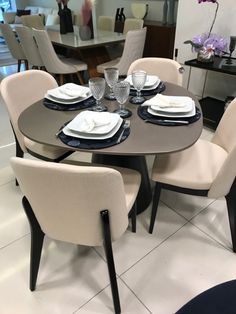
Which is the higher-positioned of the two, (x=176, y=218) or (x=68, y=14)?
(x=68, y=14)

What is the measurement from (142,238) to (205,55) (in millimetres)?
1910

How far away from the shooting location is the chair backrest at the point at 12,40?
3.78m

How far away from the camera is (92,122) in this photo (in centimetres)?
114

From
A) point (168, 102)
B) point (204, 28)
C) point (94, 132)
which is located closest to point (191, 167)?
point (168, 102)

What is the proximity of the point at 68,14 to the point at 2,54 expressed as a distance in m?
2.87

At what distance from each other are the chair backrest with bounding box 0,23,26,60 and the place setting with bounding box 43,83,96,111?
3.02 metres

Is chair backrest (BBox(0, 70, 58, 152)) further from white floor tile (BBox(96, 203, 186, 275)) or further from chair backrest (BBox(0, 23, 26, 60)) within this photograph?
chair backrest (BBox(0, 23, 26, 60))

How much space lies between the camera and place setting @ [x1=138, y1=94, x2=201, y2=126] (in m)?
1.23

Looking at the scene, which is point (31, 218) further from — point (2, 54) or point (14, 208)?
point (2, 54)

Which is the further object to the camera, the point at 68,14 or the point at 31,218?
the point at 68,14

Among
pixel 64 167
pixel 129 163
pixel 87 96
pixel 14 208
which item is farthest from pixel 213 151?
pixel 14 208

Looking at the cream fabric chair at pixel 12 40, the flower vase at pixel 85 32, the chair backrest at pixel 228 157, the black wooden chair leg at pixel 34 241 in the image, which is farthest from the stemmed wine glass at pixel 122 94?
the cream fabric chair at pixel 12 40

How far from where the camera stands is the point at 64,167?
74cm

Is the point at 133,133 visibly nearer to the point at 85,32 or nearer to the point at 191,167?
the point at 191,167
